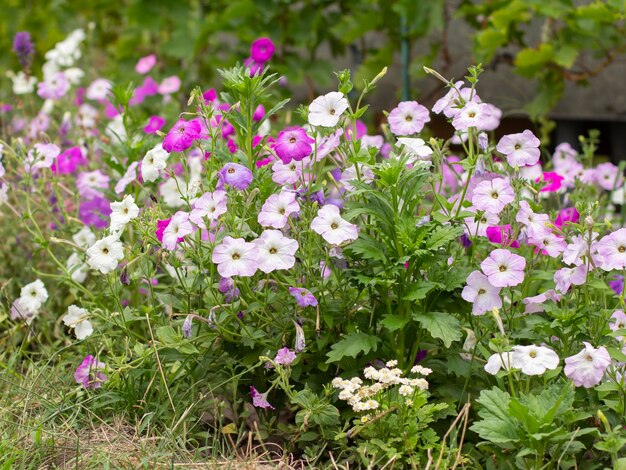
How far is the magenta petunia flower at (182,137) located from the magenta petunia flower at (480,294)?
666 mm

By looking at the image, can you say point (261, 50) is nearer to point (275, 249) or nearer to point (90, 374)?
point (275, 249)

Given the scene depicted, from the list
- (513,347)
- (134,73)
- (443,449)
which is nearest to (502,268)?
(513,347)

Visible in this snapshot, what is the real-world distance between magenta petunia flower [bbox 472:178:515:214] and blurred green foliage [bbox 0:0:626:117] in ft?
5.31

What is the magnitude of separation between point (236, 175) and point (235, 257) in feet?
0.61

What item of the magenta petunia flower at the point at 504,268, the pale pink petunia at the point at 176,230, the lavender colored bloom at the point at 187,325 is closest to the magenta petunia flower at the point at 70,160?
the pale pink petunia at the point at 176,230

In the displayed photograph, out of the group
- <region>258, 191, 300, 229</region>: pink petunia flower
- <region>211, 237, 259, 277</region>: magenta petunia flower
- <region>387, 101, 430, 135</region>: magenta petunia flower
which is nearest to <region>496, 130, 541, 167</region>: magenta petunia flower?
<region>387, 101, 430, 135</region>: magenta petunia flower

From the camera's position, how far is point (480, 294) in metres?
1.92

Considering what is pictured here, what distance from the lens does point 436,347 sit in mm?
2117

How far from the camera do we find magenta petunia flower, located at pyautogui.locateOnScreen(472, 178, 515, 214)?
191cm

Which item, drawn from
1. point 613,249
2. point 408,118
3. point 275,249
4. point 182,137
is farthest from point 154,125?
point 613,249

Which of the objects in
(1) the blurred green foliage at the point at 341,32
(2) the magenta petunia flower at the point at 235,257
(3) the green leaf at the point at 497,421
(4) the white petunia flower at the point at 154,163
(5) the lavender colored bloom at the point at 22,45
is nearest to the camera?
(3) the green leaf at the point at 497,421

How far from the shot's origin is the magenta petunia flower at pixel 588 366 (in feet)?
5.82

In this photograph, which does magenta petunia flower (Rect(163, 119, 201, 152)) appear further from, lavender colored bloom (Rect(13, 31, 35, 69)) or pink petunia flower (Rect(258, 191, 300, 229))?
lavender colored bloom (Rect(13, 31, 35, 69))

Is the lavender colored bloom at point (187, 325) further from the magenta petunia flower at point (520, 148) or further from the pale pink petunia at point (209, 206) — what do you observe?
the magenta petunia flower at point (520, 148)
